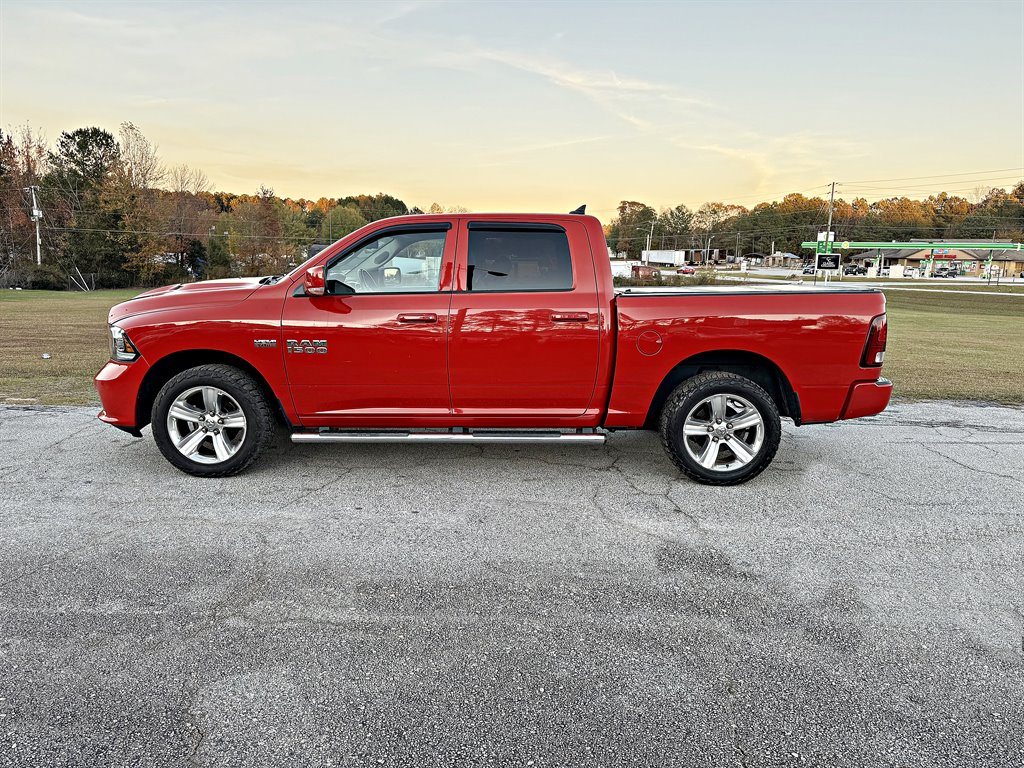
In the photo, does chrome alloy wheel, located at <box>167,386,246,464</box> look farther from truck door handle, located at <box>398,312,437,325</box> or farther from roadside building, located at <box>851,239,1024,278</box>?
roadside building, located at <box>851,239,1024,278</box>

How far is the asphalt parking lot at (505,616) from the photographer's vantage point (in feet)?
7.48

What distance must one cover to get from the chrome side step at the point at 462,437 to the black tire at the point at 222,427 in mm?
287

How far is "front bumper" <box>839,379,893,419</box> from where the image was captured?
4867mm

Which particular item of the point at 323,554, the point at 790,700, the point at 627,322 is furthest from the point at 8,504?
the point at 790,700

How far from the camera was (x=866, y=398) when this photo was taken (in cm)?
488

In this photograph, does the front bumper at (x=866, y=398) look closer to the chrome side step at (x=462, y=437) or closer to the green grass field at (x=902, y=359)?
the chrome side step at (x=462, y=437)

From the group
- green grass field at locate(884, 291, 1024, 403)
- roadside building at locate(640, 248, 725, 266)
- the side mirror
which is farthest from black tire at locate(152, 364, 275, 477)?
roadside building at locate(640, 248, 725, 266)

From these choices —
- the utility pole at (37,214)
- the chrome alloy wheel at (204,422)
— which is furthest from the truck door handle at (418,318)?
the utility pole at (37,214)

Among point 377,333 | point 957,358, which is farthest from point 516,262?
point 957,358

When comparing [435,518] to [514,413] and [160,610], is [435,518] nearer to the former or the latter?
[514,413]

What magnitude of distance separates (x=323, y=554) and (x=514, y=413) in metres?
1.79

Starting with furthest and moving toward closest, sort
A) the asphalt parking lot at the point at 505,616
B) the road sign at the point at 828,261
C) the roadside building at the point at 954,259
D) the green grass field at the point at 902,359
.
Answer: the roadside building at the point at 954,259 → the road sign at the point at 828,261 → the green grass field at the point at 902,359 → the asphalt parking lot at the point at 505,616

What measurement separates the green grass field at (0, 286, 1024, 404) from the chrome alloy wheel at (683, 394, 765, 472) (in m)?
4.70

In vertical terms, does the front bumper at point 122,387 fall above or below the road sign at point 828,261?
below
